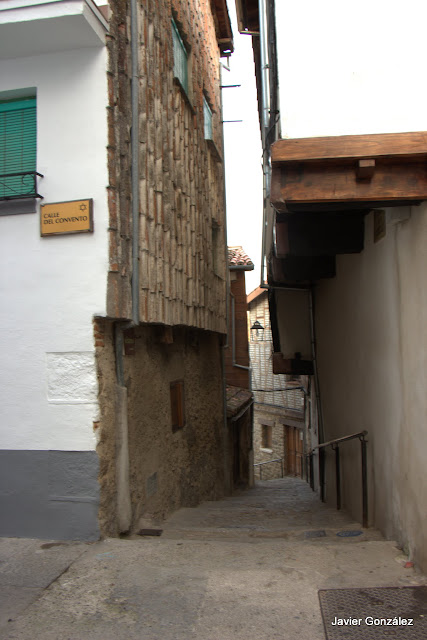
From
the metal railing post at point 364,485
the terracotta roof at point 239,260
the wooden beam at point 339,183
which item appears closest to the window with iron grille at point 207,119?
the terracotta roof at point 239,260

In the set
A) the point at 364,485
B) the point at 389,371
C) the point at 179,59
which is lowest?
the point at 364,485

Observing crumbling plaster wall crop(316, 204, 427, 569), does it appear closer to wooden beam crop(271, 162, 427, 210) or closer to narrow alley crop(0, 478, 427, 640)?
wooden beam crop(271, 162, 427, 210)

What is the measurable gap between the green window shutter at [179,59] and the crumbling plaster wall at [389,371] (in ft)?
11.5

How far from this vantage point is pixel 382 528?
4.83 metres

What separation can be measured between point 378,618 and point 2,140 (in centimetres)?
492

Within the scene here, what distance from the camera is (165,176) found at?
6.10m

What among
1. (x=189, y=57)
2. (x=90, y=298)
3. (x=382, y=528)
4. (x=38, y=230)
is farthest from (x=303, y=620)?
(x=189, y=57)

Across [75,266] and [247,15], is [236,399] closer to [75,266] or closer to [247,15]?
[247,15]

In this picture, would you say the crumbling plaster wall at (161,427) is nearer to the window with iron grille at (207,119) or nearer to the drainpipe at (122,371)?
the drainpipe at (122,371)

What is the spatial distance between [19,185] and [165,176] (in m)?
1.81

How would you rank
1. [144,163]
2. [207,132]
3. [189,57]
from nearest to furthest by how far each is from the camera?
[144,163], [189,57], [207,132]

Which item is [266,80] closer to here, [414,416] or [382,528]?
[414,416]

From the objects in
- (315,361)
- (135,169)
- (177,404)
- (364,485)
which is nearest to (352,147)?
(135,169)

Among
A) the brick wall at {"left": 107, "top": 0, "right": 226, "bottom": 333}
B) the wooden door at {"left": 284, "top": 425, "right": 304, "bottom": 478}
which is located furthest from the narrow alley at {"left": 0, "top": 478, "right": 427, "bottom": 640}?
the wooden door at {"left": 284, "top": 425, "right": 304, "bottom": 478}
